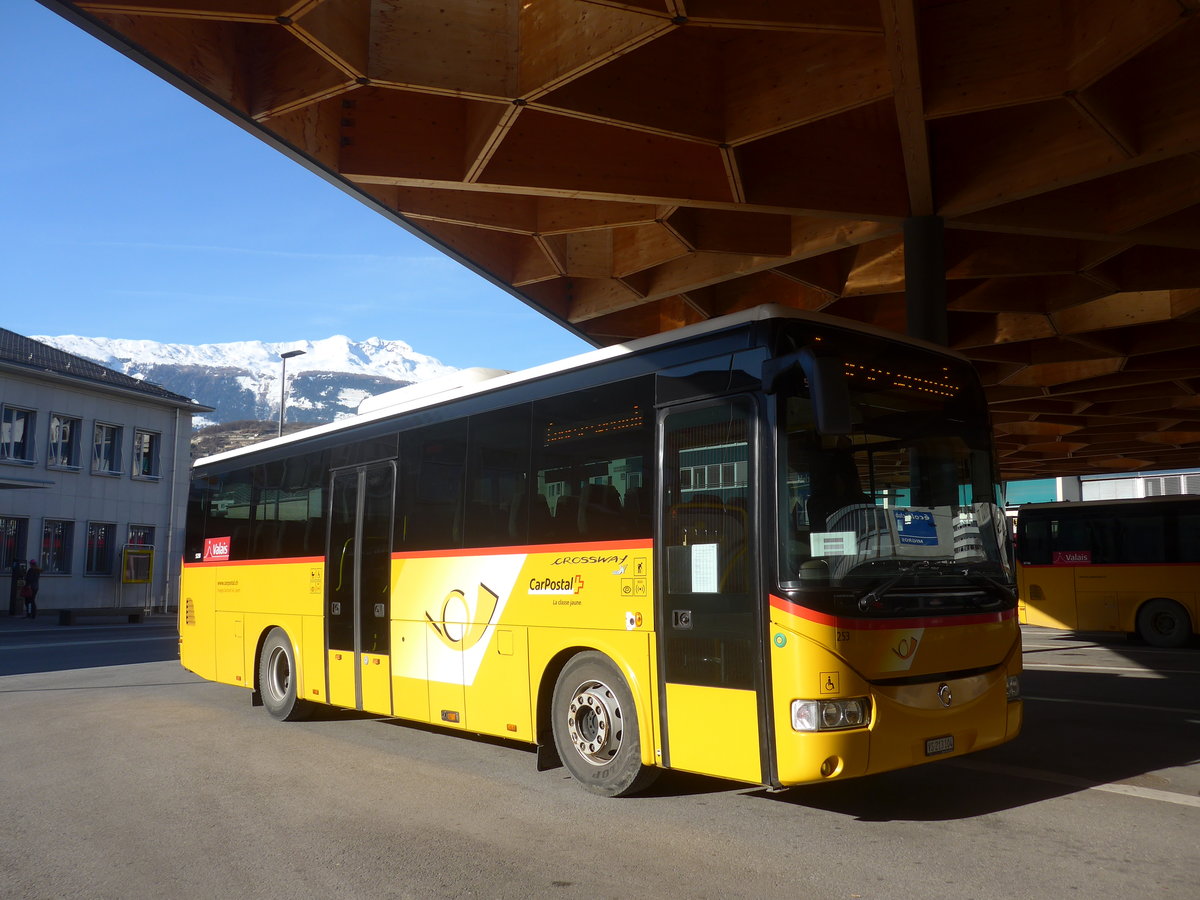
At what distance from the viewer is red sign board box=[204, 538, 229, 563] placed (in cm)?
1283

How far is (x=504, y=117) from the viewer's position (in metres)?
9.59

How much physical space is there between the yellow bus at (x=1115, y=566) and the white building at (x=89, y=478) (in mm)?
31018

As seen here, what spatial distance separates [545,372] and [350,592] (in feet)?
11.6

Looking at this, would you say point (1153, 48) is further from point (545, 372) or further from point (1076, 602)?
point (1076, 602)

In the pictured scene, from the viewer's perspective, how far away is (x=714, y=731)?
6.17 m

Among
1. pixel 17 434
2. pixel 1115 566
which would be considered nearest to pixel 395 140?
pixel 1115 566

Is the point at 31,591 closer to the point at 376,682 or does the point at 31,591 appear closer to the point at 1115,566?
the point at 376,682

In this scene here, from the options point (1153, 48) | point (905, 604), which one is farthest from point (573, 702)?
point (1153, 48)

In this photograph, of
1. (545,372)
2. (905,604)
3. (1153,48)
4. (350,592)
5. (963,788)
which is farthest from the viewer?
(350,592)

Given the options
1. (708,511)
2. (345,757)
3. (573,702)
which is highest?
(708,511)

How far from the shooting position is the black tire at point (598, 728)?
22.5ft

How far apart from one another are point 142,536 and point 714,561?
39544mm

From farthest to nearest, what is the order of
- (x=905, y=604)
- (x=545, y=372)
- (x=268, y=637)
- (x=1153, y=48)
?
(x=268, y=637) < (x=1153, y=48) < (x=545, y=372) < (x=905, y=604)

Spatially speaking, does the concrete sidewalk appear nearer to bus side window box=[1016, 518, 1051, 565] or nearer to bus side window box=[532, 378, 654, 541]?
bus side window box=[1016, 518, 1051, 565]
